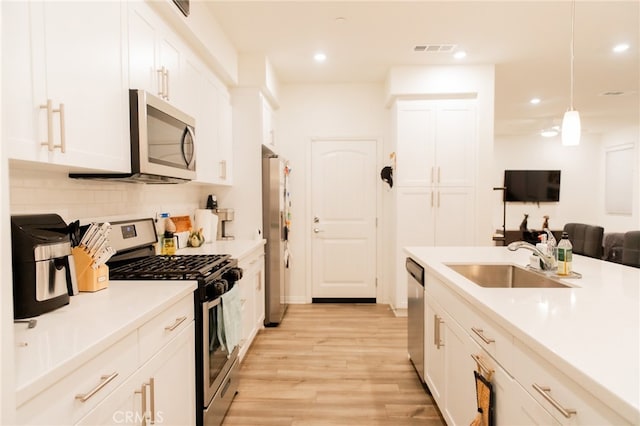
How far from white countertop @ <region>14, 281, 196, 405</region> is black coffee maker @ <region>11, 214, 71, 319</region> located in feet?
0.15

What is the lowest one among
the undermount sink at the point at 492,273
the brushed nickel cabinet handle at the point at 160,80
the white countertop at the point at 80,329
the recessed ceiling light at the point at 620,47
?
the undermount sink at the point at 492,273

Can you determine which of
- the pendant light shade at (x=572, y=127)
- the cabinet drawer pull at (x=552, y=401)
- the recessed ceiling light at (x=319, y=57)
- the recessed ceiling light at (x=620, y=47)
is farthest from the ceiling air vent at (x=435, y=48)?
the cabinet drawer pull at (x=552, y=401)

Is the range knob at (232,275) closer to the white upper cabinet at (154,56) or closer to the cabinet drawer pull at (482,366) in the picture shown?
the white upper cabinet at (154,56)

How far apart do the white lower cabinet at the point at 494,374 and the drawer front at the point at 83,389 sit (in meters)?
1.24

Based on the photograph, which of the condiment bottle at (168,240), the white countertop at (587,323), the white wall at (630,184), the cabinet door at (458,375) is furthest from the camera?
the white wall at (630,184)

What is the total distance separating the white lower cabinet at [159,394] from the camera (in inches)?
45.0

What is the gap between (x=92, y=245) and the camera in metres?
1.63

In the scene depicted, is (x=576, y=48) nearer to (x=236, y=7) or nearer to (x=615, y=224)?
(x=236, y=7)

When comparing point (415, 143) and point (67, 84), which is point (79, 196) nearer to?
point (67, 84)

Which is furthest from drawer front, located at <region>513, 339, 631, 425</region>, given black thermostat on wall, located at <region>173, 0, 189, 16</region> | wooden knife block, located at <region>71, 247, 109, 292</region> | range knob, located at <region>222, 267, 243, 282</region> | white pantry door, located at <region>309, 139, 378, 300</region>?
white pantry door, located at <region>309, 139, 378, 300</region>

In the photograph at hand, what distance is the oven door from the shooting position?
185 centimetres

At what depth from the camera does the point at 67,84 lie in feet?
4.42

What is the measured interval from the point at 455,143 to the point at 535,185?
187 inches

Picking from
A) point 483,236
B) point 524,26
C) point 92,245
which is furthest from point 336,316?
point 524,26
